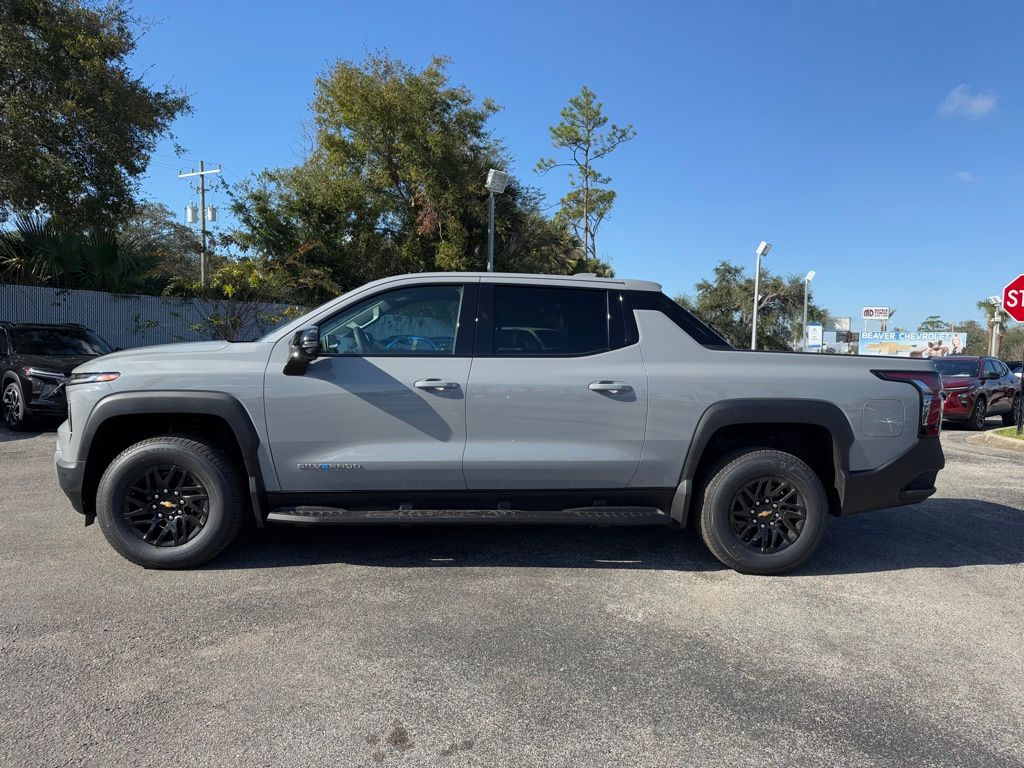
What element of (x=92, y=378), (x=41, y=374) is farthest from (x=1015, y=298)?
(x=41, y=374)

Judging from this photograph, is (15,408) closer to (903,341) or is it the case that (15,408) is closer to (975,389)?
(975,389)

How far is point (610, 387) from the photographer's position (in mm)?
4188

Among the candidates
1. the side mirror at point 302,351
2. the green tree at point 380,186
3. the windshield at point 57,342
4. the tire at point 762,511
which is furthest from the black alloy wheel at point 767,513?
the green tree at point 380,186

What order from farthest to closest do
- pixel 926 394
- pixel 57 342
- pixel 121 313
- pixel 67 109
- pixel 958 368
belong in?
pixel 121 313, pixel 958 368, pixel 67 109, pixel 57 342, pixel 926 394

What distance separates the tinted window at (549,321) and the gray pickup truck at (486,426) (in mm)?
13

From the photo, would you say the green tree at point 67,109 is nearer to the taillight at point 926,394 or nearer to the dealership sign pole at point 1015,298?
the taillight at point 926,394

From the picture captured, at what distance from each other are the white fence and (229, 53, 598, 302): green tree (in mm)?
3547

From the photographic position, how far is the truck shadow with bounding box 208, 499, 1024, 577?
180 inches

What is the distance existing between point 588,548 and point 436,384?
1717 mm

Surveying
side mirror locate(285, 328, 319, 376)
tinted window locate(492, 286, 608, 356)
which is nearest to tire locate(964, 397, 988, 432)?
tinted window locate(492, 286, 608, 356)

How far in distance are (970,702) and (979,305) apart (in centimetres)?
7283

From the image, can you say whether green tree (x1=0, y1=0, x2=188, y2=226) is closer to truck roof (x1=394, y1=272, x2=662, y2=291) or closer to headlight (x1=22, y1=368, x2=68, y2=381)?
headlight (x1=22, y1=368, x2=68, y2=381)

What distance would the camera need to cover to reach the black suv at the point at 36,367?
9.58 meters

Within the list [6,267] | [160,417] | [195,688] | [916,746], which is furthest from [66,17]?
[916,746]
